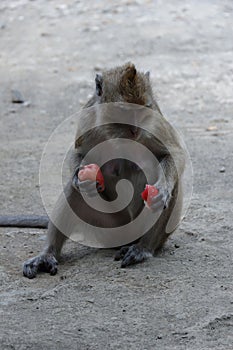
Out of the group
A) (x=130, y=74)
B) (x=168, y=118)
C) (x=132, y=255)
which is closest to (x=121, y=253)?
(x=132, y=255)

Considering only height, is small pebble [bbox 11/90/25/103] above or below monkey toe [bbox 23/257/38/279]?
below

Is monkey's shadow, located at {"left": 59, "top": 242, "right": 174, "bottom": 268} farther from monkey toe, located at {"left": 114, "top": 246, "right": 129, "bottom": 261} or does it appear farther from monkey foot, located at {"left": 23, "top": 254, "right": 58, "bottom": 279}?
monkey foot, located at {"left": 23, "top": 254, "right": 58, "bottom": 279}

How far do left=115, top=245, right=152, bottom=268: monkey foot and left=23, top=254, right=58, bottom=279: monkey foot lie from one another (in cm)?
41

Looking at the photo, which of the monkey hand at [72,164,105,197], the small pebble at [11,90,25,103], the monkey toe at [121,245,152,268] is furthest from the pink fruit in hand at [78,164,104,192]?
the small pebble at [11,90,25,103]

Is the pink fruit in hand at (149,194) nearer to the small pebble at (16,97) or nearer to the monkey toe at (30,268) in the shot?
the monkey toe at (30,268)

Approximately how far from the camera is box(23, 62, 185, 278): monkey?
4609 millimetres

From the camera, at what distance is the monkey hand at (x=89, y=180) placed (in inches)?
181

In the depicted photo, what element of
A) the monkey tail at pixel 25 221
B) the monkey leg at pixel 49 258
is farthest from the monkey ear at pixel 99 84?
the monkey tail at pixel 25 221

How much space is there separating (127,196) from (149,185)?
254 millimetres

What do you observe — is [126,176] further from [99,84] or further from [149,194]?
[99,84]

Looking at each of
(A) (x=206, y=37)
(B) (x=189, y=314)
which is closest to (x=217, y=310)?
(B) (x=189, y=314)

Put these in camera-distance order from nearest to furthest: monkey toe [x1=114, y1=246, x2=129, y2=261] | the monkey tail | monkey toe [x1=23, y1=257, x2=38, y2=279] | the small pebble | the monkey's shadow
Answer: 1. monkey toe [x1=23, y1=257, x2=38, y2=279]
2. monkey toe [x1=114, y1=246, x2=129, y2=261]
3. the monkey's shadow
4. the monkey tail
5. the small pebble

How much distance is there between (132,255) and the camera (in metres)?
4.76

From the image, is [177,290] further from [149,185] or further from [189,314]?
[149,185]
